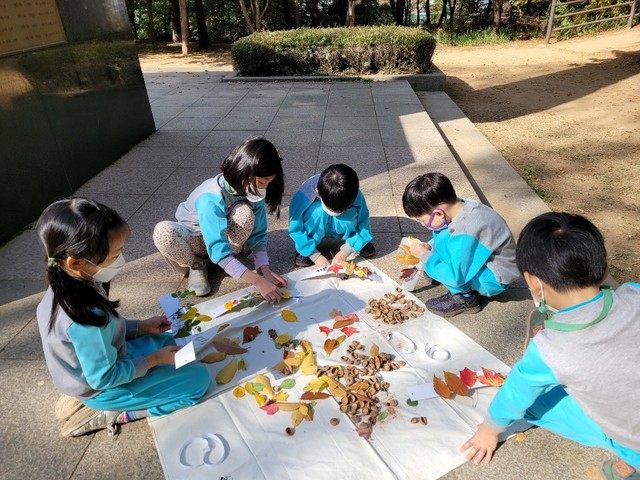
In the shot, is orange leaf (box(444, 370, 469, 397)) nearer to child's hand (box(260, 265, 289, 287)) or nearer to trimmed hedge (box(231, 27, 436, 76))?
child's hand (box(260, 265, 289, 287))

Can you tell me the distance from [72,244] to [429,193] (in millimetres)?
1666

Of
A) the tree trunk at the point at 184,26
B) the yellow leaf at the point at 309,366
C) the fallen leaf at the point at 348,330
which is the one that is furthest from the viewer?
the tree trunk at the point at 184,26

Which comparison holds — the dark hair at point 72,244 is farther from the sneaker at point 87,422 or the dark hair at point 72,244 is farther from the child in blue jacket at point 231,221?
the child in blue jacket at point 231,221

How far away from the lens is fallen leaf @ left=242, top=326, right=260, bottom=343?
2.28 meters

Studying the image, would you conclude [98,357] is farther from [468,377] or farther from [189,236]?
[468,377]

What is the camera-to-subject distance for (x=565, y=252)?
129 centimetres

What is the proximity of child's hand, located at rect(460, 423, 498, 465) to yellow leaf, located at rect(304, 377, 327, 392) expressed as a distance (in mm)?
644

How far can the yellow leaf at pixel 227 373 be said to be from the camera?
6.60ft

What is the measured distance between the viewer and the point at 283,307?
254cm

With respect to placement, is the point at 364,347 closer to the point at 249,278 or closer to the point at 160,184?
the point at 249,278

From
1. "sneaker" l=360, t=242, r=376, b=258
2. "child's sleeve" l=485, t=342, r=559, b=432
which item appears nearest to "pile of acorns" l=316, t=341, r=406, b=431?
"child's sleeve" l=485, t=342, r=559, b=432

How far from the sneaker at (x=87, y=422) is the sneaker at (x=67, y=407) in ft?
0.06

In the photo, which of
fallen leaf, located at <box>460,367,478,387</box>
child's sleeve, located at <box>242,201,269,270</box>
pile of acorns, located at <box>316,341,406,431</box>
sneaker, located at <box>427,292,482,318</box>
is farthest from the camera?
child's sleeve, located at <box>242,201,269,270</box>

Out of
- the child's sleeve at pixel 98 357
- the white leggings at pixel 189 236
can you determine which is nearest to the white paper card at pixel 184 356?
the child's sleeve at pixel 98 357
